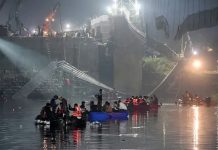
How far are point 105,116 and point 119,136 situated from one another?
1377 cm

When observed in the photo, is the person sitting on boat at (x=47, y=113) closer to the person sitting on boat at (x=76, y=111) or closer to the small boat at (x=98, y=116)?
the person sitting on boat at (x=76, y=111)

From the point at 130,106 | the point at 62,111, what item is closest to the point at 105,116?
the point at 62,111

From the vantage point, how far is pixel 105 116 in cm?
5559

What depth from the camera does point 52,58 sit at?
5354 inches

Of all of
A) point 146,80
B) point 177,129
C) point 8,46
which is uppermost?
point 8,46

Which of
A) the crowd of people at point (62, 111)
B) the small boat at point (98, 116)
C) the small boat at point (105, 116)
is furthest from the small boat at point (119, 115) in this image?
the crowd of people at point (62, 111)

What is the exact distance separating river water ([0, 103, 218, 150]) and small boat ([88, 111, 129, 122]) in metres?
1.34

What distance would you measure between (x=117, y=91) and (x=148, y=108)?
1794 inches

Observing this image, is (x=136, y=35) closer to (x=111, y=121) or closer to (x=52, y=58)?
(x=52, y=58)

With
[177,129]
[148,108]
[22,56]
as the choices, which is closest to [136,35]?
[22,56]

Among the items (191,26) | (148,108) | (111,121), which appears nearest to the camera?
(111,121)

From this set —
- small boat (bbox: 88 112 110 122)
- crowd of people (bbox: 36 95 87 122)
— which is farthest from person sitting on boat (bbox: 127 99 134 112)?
crowd of people (bbox: 36 95 87 122)

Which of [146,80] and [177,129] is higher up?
[146,80]

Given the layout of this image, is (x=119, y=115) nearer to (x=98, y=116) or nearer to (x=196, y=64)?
(x=98, y=116)
